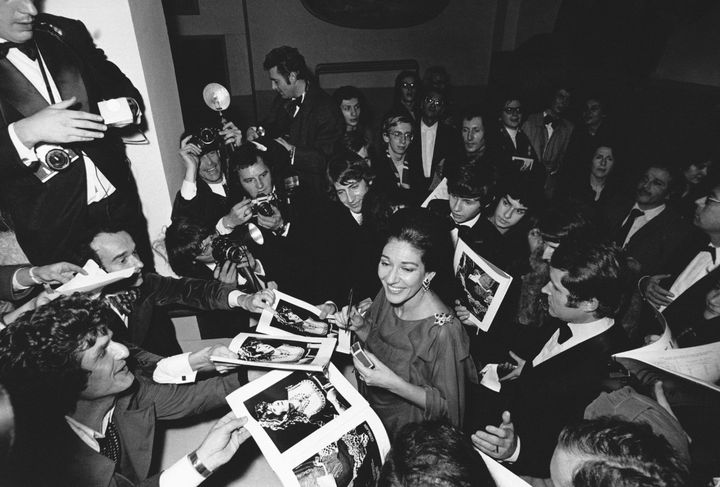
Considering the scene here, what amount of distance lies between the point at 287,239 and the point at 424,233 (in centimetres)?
144

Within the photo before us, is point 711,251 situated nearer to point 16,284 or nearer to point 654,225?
point 654,225

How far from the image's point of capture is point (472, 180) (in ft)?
9.35

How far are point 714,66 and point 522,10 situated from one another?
426cm

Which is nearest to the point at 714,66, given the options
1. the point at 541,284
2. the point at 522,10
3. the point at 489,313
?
the point at 522,10

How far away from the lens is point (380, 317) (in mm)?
2268

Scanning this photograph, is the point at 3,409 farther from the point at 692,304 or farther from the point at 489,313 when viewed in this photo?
the point at 692,304

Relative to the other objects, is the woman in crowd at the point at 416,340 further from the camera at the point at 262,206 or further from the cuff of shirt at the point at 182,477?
the camera at the point at 262,206

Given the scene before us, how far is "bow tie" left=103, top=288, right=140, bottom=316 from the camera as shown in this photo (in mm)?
2272

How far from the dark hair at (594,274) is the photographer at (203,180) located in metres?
2.53

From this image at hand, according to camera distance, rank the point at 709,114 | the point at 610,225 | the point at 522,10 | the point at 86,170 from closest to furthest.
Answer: the point at 86,170
the point at 610,225
the point at 709,114
the point at 522,10

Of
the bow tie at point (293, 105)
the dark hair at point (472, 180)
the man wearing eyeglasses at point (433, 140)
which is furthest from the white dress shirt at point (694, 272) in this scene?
the bow tie at point (293, 105)

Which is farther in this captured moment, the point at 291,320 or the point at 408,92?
the point at 408,92

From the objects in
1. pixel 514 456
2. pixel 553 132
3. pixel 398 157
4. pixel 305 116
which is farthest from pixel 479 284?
pixel 553 132

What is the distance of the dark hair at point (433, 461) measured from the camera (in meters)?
1.11
